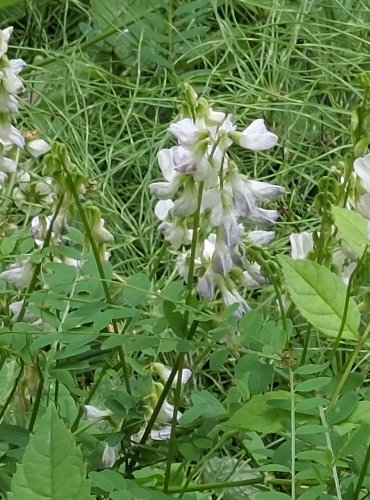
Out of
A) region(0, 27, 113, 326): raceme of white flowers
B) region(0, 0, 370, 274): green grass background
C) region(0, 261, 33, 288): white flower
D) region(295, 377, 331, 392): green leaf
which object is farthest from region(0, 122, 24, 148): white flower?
region(0, 0, 370, 274): green grass background

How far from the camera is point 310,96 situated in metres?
1.48

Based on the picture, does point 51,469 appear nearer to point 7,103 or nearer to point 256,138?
point 256,138

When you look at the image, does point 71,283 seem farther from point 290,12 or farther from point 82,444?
point 290,12

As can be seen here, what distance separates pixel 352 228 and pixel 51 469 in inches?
9.0

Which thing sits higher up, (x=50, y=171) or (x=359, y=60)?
(x=50, y=171)

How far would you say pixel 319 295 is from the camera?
1.70 ft

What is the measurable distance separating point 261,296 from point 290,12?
561mm

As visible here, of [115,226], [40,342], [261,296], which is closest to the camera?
[40,342]

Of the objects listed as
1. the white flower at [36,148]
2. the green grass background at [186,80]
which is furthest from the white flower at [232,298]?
the green grass background at [186,80]

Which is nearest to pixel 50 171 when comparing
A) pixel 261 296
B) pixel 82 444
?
pixel 82 444

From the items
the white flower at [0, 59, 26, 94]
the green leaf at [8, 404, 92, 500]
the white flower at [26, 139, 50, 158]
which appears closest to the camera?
the green leaf at [8, 404, 92, 500]

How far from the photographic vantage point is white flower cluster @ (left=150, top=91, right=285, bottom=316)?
0.57 meters

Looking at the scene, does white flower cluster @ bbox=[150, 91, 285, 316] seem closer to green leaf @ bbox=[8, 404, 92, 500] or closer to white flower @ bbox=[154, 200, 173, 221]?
white flower @ bbox=[154, 200, 173, 221]

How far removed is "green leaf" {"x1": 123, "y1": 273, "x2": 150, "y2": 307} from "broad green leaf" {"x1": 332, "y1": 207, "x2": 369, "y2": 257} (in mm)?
125
